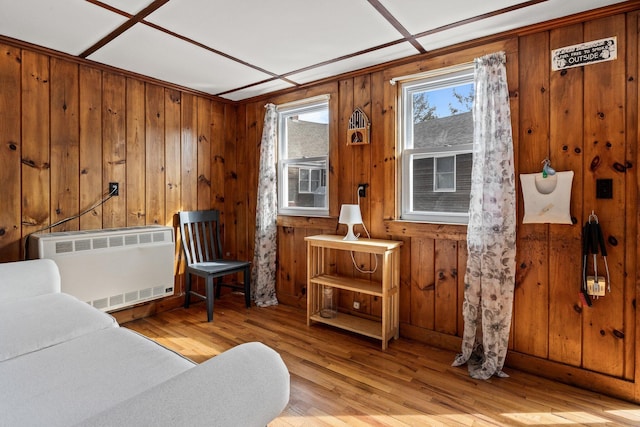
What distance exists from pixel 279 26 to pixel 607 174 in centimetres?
223

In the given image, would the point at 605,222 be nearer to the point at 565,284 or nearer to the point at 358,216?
the point at 565,284

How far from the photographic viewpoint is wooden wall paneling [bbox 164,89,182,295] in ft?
11.0

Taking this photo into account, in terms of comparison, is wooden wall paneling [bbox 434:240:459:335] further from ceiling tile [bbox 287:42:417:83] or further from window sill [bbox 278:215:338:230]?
ceiling tile [bbox 287:42:417:83]

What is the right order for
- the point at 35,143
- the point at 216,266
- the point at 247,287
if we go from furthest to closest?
the point at 247,287, the point at 216,266, the point at 35,143

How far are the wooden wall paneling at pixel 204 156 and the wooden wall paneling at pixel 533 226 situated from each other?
3.00 meters

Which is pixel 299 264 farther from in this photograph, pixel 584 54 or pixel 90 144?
pixel 584 54

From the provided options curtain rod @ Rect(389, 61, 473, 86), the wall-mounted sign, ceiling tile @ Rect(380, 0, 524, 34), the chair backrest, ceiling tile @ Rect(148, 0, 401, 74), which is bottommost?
the chair backrest

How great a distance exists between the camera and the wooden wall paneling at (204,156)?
366 centimetres

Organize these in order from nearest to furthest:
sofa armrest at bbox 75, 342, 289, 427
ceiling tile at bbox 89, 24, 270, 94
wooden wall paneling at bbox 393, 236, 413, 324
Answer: sofa armrest at bbox 75, 342, 289, 427, ceiling tile at bbox 89, 24, 270, 94, wooden wall paneling at bbox 393, 236, 413, 324

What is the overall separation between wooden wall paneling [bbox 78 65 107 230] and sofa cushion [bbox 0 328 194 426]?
1.73m

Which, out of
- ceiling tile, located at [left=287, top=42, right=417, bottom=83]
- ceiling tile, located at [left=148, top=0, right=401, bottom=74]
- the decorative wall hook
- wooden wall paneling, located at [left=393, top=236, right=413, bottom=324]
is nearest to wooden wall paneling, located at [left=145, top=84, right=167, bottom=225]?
ceiling tile, located at [left=148, top=0, right=401, bottom=74]

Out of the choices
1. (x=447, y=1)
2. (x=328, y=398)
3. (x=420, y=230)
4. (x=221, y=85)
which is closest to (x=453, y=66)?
(x=447, y=1)

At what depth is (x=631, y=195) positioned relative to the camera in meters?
1.94

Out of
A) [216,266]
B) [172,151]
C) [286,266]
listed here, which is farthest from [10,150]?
[286,266]
